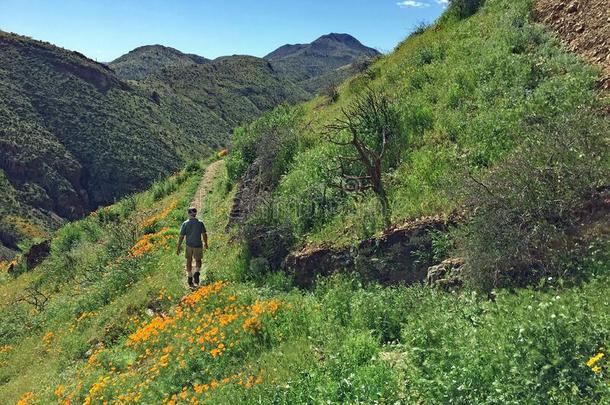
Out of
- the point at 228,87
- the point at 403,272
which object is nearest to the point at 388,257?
the point at 403,272

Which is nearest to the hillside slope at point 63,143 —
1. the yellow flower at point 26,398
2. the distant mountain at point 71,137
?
the distant mountain at point 71,137

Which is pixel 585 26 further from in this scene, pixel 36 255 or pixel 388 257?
pixel 36 255

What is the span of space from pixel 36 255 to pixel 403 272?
65.0 feet

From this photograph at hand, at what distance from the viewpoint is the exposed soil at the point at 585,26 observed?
30.3 ft

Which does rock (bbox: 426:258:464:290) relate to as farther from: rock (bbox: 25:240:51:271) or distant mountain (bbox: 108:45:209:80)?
distant mountain (bbox: 108:45:209:80)

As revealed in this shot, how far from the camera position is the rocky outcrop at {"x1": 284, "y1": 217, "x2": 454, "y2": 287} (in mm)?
7522

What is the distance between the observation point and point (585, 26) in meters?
10.0

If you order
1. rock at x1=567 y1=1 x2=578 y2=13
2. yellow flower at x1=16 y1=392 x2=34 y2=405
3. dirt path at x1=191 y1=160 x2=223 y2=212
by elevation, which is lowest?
yellow flower at x1=16 y1=392 x2=34 y2=405

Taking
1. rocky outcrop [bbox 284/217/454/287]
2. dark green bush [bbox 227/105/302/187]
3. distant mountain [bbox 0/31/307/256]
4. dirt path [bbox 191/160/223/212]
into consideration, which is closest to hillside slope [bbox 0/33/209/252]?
distant mountain [bbox 0/31/307/256]

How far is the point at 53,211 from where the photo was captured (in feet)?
214

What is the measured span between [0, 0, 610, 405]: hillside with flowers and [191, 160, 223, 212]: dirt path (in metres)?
5.16

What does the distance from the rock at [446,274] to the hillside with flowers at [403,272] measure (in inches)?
1.3

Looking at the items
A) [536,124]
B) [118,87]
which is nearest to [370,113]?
[536,124]

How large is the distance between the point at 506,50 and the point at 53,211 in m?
66.3
